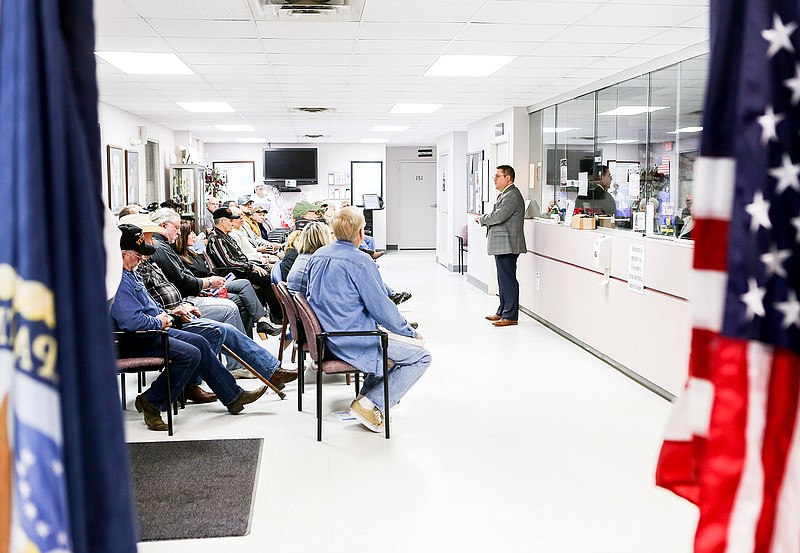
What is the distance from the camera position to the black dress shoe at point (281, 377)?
5.52 metres

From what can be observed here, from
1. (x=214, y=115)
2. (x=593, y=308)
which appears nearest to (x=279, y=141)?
(x=214, y=115)

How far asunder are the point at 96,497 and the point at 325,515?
8.52 ft

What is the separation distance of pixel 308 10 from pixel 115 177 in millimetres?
5559

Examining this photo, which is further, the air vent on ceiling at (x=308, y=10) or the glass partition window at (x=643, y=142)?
the glass partition window at (x=643, y=142)

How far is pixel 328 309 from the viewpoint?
457 centimetres

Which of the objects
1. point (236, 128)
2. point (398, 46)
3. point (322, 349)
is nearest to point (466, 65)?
point (398, 46)

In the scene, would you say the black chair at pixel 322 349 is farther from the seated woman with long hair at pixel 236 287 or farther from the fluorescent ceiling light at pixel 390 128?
the fluorescent ceiling light at pixel 390 128

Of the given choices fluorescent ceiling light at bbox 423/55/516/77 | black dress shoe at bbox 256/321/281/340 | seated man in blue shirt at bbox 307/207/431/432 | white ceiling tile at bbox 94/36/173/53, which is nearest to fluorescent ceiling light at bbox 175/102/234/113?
black dress shoe at bbox 256/321/281/340

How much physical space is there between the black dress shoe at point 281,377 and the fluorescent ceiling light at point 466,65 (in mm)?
2661

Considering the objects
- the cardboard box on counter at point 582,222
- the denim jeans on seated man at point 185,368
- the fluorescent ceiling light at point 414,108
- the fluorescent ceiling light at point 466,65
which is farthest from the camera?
the fluorescent ceiling light at point 414,108

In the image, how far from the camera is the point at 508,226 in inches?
326

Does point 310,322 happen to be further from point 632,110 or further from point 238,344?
point 632,110

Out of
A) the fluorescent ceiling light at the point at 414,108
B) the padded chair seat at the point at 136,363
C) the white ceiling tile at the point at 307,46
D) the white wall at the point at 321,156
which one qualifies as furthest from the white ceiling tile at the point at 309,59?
the white wall at the point at 321,156

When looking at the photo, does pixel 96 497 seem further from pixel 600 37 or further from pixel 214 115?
pixel 214 115
